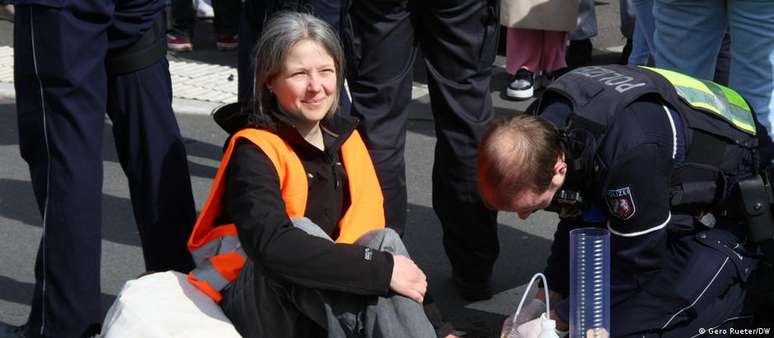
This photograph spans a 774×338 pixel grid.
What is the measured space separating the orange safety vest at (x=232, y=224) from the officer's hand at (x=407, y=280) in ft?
0.81

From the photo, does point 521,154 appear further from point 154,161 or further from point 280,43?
point 154,161

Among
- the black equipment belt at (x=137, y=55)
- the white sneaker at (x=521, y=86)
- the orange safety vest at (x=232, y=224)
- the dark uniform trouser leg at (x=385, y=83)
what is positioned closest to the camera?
the orange safety vest at (x=232, y=224)

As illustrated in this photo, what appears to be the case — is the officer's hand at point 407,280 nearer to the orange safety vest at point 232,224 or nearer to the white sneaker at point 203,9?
the orange safety vest at point 232,224

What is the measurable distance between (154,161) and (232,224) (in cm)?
52

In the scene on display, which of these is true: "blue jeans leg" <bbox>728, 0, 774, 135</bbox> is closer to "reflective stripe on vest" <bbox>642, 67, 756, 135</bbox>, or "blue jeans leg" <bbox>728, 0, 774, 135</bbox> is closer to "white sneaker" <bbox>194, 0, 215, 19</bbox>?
"reflective stripe on vest" <bbox>642, 67, 756, 135</bbox>

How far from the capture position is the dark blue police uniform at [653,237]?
2.89 meters

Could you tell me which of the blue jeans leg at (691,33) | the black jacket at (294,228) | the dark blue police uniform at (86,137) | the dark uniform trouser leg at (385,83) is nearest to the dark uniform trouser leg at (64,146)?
the dark blue police uniform at (86,137)

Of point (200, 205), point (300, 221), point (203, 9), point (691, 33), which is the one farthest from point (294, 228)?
point (203, 9)

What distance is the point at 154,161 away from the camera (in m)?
3.46

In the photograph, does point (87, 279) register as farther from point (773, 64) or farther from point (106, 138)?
point (106, 138)

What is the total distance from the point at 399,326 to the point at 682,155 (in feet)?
2.70

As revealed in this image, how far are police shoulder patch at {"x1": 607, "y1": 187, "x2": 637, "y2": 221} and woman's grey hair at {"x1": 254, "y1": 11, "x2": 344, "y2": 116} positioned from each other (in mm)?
747

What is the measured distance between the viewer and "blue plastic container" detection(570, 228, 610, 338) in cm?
287

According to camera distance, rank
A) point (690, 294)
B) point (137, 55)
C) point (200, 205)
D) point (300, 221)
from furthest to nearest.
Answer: point (200, 205), point (137, 55), point (690, 294), point (300, 221)
